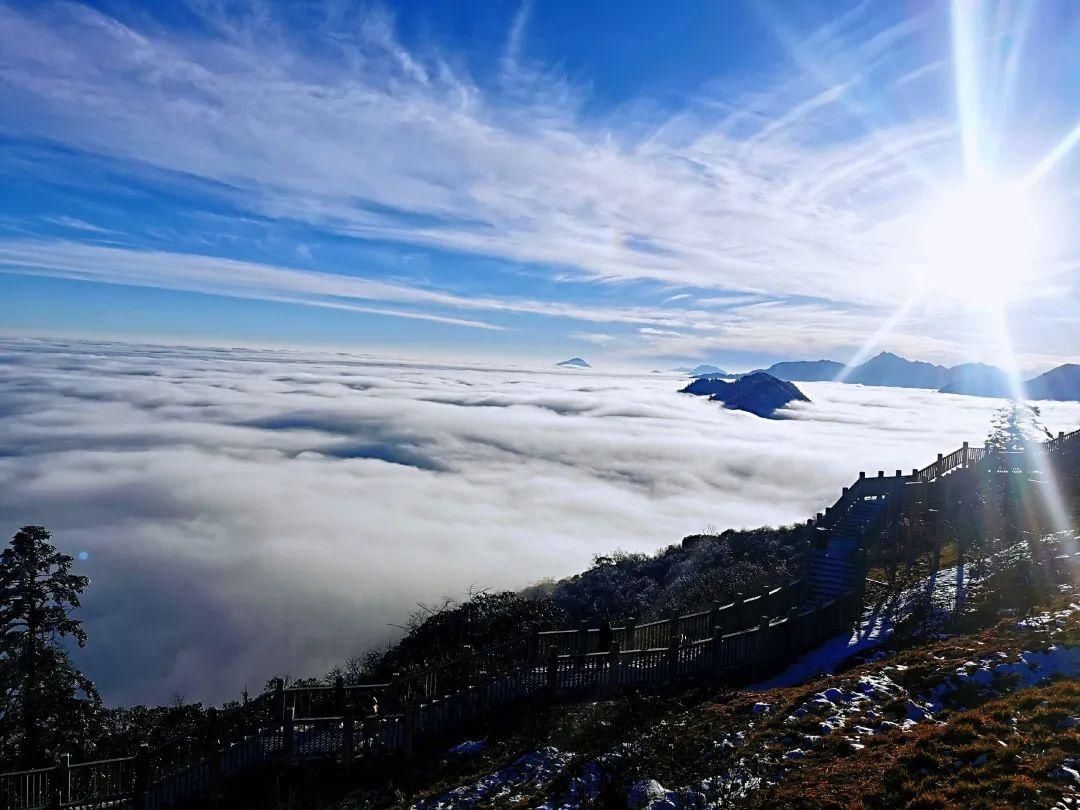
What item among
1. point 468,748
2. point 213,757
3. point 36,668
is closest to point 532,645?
point 468,748

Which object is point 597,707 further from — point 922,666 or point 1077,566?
point 1077,566

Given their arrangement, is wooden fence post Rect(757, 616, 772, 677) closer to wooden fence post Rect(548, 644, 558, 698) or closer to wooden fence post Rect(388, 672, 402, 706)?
wooden fence post Rect(548, 644, 558, 698)

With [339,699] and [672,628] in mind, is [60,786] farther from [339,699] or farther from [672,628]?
[672,628]

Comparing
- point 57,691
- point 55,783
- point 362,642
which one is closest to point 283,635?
point 362,642

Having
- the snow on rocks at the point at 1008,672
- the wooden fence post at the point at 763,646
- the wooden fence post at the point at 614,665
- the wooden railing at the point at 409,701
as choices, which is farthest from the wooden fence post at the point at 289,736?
the snow on rocks at the point at 1008,672

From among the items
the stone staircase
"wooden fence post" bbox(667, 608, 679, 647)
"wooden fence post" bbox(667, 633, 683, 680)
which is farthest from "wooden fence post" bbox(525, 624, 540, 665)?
the stone staircase
